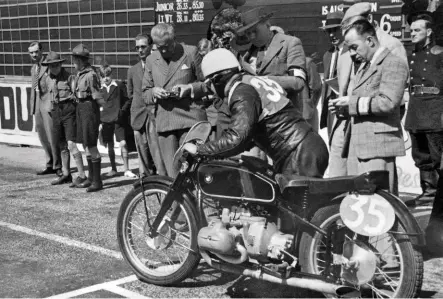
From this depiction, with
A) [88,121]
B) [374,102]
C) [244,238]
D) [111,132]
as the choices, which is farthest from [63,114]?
[374,102]

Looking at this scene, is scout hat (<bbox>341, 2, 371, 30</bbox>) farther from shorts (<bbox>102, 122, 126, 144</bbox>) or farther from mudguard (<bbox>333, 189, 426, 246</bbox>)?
shorts (<bbox>102, 122, 126, 144</bbox>)

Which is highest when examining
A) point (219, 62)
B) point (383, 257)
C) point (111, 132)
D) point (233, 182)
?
point (219, 62)

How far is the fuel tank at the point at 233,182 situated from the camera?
4.86m

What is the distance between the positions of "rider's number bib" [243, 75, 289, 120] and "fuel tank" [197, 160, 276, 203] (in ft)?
1.38

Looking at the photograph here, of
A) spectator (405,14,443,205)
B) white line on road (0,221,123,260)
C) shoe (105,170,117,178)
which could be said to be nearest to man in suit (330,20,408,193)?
white line on road (0,221,123,260)

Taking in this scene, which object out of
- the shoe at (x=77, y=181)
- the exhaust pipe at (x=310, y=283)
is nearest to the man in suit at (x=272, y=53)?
the exhaust pipe at (x=310, y=283)

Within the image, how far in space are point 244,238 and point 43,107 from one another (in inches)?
245

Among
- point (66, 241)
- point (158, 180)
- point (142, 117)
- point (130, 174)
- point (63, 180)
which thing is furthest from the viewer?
point (130, 174)

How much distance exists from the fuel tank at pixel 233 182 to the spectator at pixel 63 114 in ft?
Result: 14.9

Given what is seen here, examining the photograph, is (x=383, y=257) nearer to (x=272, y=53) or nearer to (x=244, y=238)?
(x=244, y=238)

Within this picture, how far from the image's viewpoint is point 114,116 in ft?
33.2

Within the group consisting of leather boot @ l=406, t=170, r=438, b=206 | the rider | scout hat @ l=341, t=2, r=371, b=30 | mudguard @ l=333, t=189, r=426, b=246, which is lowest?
leather boot @ l=406, t=170, r=438, b=206

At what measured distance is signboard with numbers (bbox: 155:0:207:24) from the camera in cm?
1238

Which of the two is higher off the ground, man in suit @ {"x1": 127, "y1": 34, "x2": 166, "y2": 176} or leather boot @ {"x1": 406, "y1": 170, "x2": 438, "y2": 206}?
man in suit @ {"x1": 127, "y1": 34, "x2": 166, "y2": 176}
